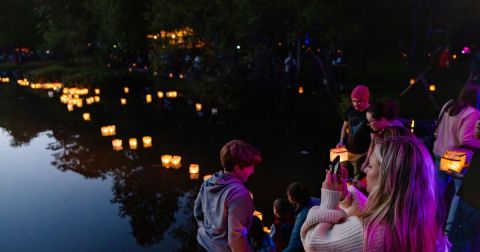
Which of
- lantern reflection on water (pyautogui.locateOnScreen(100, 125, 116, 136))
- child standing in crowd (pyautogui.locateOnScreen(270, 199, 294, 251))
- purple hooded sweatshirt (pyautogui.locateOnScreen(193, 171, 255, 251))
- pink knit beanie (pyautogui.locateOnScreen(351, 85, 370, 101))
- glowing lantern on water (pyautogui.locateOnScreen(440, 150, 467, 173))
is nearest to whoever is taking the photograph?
purple hooded sweatshirt (pyautogui.locateOnScreen(193, 171, 255, 251))

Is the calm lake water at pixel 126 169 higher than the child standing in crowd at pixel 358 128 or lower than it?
lower

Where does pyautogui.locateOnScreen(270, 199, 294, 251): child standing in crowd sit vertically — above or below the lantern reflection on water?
below

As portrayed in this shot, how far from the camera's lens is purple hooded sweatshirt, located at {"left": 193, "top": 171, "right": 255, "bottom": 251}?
2926mm

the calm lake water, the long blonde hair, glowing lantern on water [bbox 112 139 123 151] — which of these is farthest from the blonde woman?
glowing lantern on water [bbox 112 139 123 151]

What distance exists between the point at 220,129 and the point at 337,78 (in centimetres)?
572

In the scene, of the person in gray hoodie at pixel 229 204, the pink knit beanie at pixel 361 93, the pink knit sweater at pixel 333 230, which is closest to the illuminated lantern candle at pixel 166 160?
the pink knit beanie at pixel 361 93

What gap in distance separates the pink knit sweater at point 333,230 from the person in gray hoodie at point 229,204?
843mm

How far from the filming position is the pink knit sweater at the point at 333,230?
193 cm

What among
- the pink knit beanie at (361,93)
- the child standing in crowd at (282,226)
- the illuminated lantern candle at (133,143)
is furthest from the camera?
the illuminated lantern candle at (133,143)

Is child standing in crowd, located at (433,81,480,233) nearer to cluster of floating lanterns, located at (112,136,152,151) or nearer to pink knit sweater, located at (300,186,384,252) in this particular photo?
pink knit sweater, located at (300,186,384,252)

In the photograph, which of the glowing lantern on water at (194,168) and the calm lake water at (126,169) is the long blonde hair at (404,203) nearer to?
the calm lake water at (126,169)

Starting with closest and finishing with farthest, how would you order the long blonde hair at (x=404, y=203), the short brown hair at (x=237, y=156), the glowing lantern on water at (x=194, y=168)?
1. the long blonde hair at (x=404, y=203)
2. the short brown hair at (x=237, y=156)
3. the glowing lantern on water at (x=194, y=168)

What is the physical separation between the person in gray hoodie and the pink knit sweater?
84 centimetres

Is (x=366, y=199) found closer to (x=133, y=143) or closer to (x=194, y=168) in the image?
(x=194, y=168)
